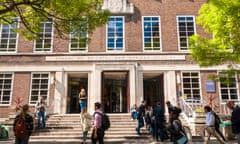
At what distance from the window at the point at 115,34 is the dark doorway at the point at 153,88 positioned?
9.80 feet

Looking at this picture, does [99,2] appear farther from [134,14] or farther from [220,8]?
[134,14]

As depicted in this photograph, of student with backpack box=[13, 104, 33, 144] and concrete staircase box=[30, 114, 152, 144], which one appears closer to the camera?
student with backpack box=[13, 104, 33, 144]

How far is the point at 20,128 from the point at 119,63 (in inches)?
383

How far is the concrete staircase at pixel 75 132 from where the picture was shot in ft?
32.6

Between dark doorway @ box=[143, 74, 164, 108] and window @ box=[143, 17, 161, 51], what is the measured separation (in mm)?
2160

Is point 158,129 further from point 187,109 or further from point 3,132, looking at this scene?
point 3,132

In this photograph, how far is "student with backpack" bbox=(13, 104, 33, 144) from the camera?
239 inches

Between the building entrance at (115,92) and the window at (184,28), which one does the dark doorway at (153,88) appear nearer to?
the building entrance at (115,92)

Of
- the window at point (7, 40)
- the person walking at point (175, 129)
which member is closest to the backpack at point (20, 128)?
the person walking at point (175, 129)

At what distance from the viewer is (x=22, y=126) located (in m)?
6.09

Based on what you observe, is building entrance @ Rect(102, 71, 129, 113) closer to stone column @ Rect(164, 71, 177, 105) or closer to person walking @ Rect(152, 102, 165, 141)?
stone column @ Rect(164, 71, 177, 105)

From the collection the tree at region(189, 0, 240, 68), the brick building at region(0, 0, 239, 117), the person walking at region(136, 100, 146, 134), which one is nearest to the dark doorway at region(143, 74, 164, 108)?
the brick building at region(0, 0, 239, 117)

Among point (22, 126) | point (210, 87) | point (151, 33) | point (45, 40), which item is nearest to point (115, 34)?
point (151, 33)

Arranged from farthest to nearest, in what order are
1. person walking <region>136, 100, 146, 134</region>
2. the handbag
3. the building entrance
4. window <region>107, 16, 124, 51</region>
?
the building entrance, window <region>107, 16, 124, 51</region>, person walking <region>136, 100, 146, 134</region>, the handbag
